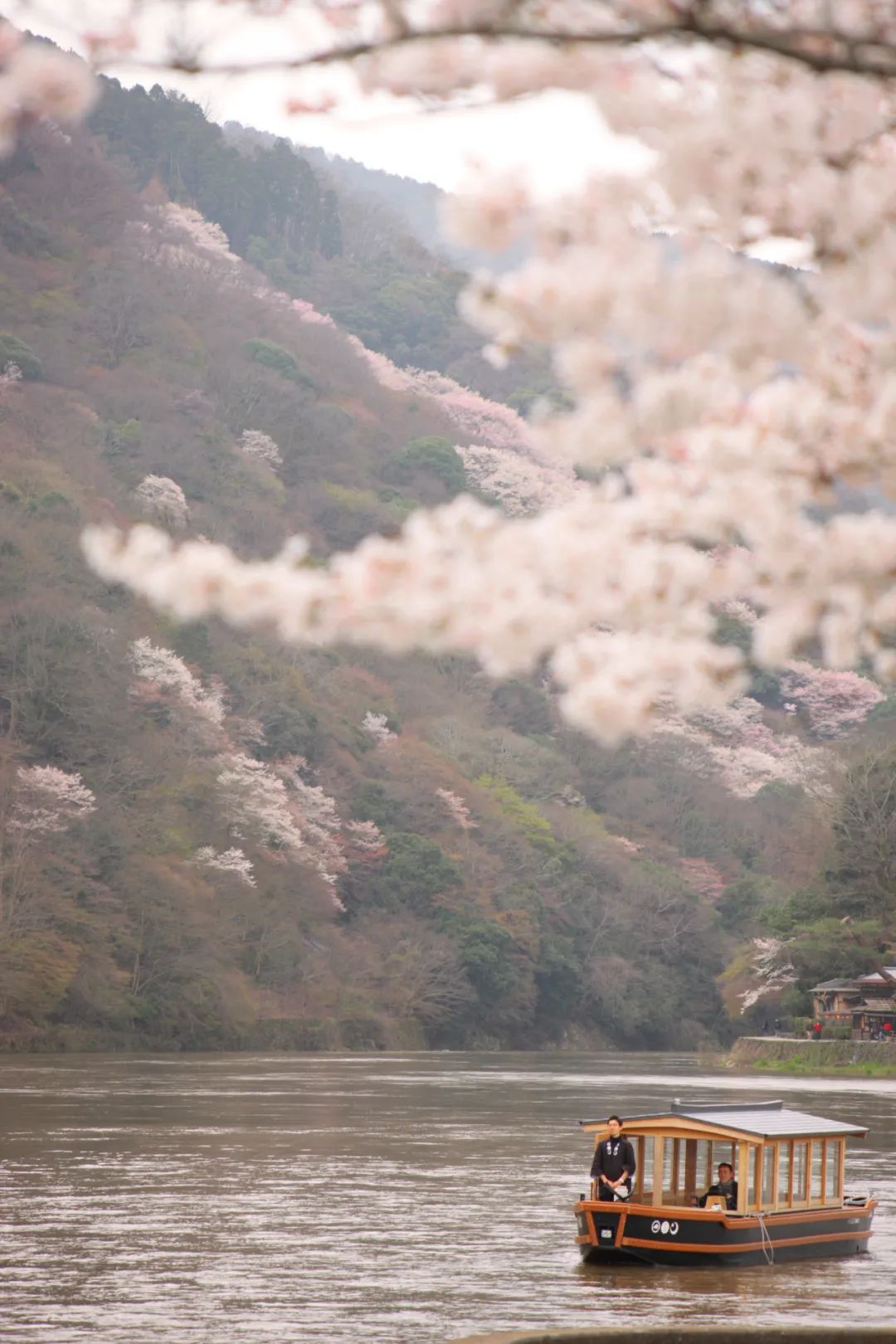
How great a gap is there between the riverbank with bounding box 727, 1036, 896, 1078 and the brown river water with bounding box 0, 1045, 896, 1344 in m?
17.3

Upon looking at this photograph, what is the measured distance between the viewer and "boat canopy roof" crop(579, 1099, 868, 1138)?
19359mm

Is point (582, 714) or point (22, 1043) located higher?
point (582, 714)

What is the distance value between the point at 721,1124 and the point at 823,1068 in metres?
39.3

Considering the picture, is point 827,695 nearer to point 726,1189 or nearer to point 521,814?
point 521,814

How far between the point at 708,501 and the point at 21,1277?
12.3 meters

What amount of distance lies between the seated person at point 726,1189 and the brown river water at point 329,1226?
2.47 feet

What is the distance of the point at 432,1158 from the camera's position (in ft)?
88.6

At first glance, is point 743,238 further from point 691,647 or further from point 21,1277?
point 21,1277

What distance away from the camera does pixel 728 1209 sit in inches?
760

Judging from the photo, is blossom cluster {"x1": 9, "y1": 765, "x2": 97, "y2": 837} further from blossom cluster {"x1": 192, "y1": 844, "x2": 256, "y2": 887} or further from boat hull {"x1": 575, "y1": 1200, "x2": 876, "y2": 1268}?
boat hull {"x1": 575, "y1": 1200, "x2": 876, "y2": 1268}

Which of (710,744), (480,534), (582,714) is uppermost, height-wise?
(710,744)

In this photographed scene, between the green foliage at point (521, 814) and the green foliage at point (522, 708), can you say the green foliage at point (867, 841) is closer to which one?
the green foliage at point (521, 814)

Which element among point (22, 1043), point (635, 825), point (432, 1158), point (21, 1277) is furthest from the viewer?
point (635, 825)

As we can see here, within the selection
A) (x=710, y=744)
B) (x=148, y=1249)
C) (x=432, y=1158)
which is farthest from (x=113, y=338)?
(x=148, y=1249)
